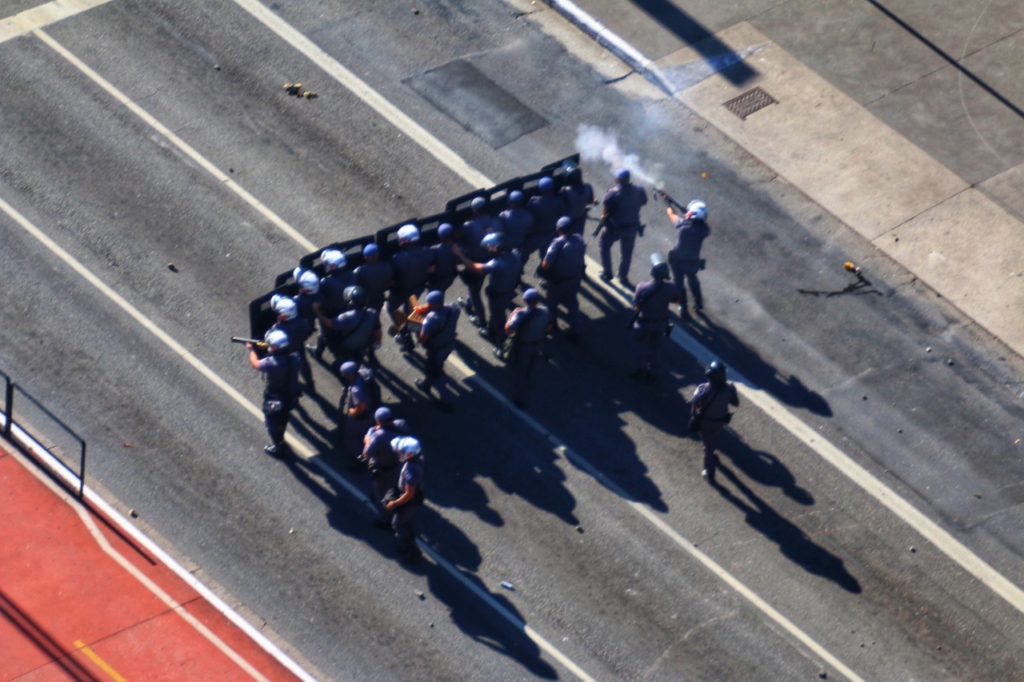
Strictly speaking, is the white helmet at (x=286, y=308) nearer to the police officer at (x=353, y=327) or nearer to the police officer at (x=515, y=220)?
the police officer at (x=353, y=327)

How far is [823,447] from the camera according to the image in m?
17.9

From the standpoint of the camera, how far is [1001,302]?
2045 cm

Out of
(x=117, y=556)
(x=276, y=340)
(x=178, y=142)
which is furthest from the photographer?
(x=178, y=142)

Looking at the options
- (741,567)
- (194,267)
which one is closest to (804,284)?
(741,567)

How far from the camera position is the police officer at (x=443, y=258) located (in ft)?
58.5

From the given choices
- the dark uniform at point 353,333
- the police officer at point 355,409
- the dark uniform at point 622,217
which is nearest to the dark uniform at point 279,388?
the police officer at point 355,409

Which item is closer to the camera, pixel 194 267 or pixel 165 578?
pixel 165 578

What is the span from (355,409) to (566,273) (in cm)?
368

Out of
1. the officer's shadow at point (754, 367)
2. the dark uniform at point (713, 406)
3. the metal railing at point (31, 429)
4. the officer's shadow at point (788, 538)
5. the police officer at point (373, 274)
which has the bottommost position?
the officer's shadow at point (788, 538)

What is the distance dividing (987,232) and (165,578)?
1328 centimetres

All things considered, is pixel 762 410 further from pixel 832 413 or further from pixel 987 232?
pixel 987 232

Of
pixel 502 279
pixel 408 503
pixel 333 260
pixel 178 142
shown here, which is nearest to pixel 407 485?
pixel 408 503

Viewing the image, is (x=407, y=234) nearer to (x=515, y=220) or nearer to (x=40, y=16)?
(x=515, y=220)

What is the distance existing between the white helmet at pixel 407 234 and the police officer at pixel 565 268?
1.76 meters
